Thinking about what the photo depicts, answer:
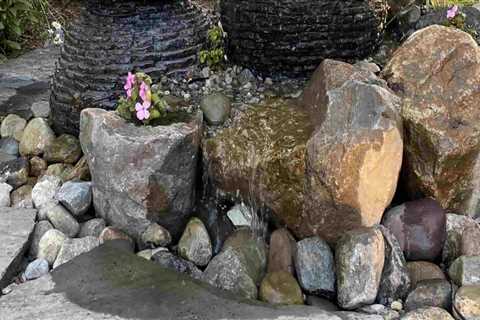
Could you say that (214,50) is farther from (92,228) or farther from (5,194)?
(5,194)

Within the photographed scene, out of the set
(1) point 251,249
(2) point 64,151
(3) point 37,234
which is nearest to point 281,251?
(1) point 251,249

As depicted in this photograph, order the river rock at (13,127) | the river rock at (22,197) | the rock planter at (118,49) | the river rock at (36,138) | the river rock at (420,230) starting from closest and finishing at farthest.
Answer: the river rock at (420,230), the river rock at (22,197), the rock planter at (118,49), the river rock at (36,138), the river rock at (13,127)

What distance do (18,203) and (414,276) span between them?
1811mm

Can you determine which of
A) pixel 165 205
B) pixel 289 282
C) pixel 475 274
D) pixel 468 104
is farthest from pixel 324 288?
pixel 468 104

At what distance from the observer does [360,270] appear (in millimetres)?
2375

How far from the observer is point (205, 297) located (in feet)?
7.43

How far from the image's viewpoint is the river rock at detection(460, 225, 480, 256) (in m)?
2.53

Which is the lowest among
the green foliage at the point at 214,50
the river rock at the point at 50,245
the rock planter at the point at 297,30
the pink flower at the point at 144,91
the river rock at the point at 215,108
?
the river rock at the point at 50,245

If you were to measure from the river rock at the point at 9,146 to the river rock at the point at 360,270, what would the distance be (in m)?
1.85

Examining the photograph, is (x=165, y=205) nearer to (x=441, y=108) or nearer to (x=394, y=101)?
(x=394, y=101)

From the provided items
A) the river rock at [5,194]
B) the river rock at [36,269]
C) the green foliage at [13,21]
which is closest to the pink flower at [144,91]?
the river rock at [36,269]

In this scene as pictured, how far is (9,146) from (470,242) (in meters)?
2.31

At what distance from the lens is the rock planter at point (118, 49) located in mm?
3070

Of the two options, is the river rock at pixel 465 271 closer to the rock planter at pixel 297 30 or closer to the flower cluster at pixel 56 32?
the rock planter at pixel 297 30
